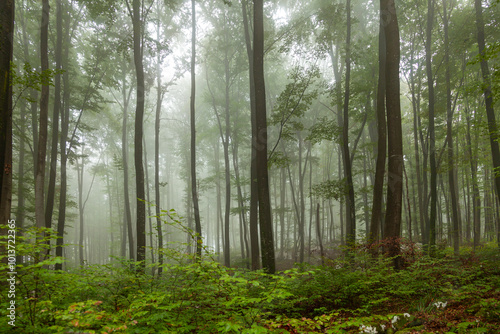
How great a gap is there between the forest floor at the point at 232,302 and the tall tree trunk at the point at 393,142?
0.75m

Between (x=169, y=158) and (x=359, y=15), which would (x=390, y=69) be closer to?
(x=359, y=15)

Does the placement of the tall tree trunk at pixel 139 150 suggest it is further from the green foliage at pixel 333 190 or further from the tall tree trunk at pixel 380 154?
the tall tree trunk at pixel 380 154

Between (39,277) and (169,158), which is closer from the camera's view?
(39,277)

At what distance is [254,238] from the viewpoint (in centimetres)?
964

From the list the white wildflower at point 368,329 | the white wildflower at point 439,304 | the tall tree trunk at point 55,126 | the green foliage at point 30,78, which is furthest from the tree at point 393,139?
the tall tree trunk at point 55,126

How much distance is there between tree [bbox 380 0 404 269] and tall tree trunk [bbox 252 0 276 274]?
3.42 meters

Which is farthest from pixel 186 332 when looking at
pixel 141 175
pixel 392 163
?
pixel 141 175

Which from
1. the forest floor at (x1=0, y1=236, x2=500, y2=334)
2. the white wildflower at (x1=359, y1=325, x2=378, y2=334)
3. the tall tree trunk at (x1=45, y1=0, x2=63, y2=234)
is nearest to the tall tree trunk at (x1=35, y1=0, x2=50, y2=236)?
the tall tree trunk at (x1=45, y1=0, x2=63, y2=234)

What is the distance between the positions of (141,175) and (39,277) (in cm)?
645

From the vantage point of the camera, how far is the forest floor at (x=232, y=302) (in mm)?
2682

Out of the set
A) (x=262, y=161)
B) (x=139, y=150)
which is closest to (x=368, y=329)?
(x=262, y=161)

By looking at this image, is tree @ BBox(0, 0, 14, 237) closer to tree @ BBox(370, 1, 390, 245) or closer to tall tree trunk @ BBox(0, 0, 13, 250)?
tall tree trunk @ BBox(0, 0, 13, 250)

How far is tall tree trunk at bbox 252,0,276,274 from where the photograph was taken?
6527 mm

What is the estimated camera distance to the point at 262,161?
6.88 m
